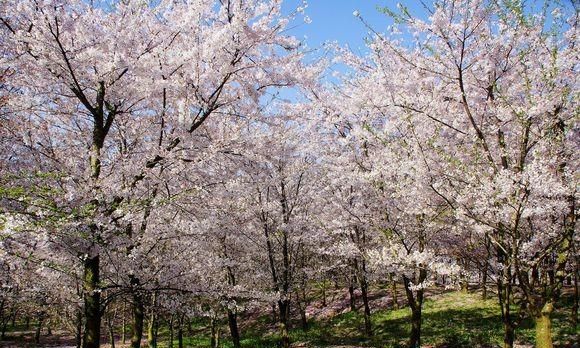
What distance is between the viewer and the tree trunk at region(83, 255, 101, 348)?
757 cm

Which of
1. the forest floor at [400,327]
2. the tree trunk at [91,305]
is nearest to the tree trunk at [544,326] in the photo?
the forest floor at [400,327]

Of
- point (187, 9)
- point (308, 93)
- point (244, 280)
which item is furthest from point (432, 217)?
point (244, 280)

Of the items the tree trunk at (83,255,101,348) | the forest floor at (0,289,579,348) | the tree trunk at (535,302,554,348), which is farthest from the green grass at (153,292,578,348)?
the tree trunk at (83,255,101,348)

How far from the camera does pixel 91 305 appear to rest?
→ 764cm

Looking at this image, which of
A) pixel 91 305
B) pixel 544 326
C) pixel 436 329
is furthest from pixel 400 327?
pixel 91 305

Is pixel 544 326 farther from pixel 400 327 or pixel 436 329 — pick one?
pixel 400 327

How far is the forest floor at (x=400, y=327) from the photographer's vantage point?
15983 millimetres

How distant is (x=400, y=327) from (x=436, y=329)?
2.12 m

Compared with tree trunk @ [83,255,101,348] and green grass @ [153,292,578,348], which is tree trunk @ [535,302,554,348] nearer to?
green grass @ [153,292,578,348]

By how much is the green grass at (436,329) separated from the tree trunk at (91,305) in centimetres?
1237

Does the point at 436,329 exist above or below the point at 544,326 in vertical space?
below

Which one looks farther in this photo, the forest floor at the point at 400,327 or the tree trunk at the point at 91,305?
the forest floor at the point at 400,327

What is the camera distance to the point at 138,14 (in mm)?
7480

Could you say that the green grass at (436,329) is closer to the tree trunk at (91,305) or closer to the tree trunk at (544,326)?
the tree trunk at (544,326)
